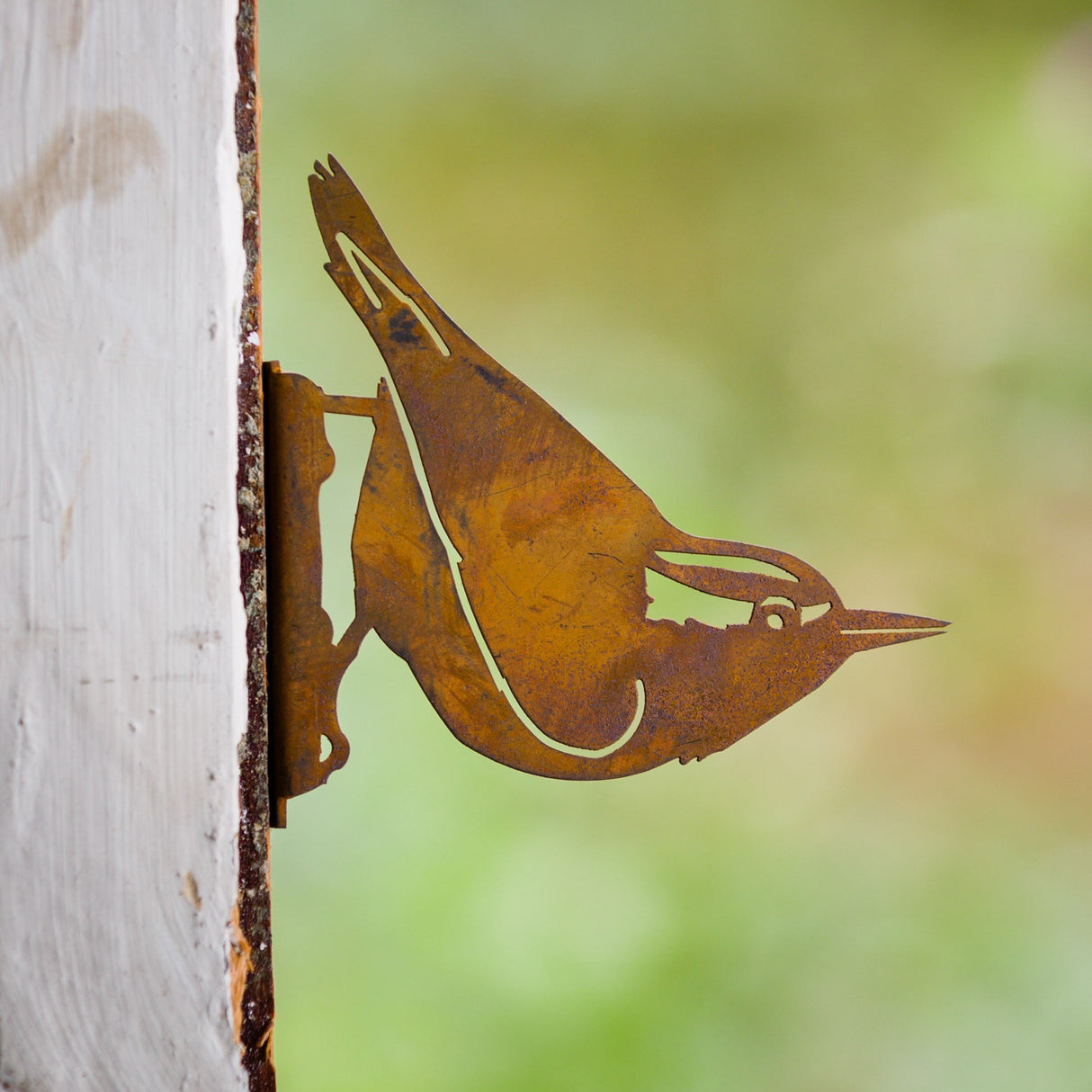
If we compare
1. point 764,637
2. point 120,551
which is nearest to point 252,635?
point 120,551

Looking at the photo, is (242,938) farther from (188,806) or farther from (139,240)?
(139,240)

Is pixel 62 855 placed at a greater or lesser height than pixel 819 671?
lesser

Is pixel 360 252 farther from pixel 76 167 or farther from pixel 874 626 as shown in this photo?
pixel 874 626

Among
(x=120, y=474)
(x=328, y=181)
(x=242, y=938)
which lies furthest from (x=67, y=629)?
(x=328, y=181)

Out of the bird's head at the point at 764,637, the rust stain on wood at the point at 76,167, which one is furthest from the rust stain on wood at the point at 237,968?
the rust stain on wood at the point at 76,167

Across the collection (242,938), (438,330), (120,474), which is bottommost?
(242,938)

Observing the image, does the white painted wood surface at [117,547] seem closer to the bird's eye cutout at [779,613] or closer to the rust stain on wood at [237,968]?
the rust stain on wood at [237,968]
